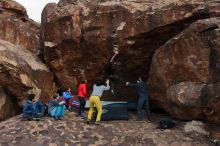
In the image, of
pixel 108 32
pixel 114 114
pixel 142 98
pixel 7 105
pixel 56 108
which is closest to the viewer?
pixel 56 108

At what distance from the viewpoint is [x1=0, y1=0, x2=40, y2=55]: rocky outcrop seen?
1920cm

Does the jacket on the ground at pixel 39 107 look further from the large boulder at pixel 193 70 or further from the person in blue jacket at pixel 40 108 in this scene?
the large boulder at pixel 193 70

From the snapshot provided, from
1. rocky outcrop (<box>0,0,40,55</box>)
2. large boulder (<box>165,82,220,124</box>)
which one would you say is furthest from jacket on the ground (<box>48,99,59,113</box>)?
rocky outcrop (<box>0,0,40,55</box>)

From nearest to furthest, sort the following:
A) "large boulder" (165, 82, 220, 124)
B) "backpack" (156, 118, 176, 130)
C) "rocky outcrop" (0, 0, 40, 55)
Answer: "large boulder" (165, 82, 220, 124) < "backpack" (156, 118, 176, 130) < "rocky outcrop" (0, 0, 40, 55)

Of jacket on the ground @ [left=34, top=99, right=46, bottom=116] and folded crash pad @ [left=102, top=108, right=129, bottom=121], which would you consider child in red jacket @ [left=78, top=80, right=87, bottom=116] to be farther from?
jacket on the ground @ [left=34, top=99, right=46, bottom=116]

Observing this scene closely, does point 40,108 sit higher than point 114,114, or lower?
higher

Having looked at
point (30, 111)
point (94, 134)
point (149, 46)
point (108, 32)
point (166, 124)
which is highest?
point (108, 32)

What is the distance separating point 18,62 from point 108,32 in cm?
443

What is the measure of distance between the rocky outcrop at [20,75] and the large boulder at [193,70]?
593cm

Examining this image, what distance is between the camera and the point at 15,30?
19312 millimetres

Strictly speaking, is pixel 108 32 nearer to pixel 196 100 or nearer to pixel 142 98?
pixel 142 98

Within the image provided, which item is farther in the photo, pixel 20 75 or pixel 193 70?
pixel 20 75

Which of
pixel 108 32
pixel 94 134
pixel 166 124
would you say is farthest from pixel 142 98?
pixel 108 32

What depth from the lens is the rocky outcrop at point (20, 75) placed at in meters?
16.0
